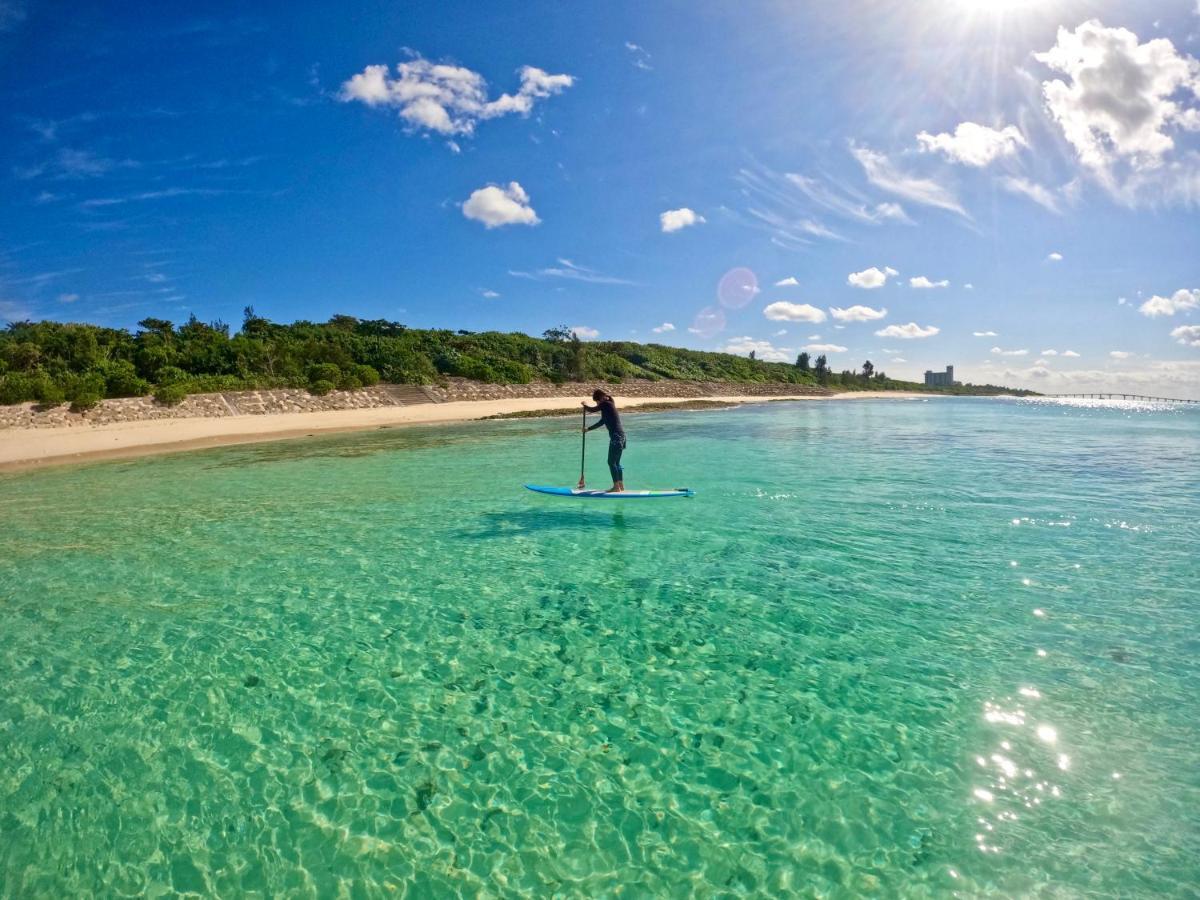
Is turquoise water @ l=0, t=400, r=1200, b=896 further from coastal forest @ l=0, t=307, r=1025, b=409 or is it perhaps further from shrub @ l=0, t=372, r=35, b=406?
coastal forest @ l=0, t=307, r=1025, b=409

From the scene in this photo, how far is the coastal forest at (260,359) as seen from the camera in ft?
116

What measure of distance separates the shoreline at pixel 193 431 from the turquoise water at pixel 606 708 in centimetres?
1633

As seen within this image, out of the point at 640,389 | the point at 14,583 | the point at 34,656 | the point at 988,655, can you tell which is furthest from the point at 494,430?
the point at 640,389

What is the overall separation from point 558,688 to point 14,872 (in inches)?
175

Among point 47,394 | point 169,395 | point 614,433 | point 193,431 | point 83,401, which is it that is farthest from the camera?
point 169,395

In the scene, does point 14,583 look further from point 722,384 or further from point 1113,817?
point 722,384

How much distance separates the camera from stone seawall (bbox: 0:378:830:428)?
30406 millimetres

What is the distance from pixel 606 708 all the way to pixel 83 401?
39.3 meters

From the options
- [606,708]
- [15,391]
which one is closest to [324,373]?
[15,391]

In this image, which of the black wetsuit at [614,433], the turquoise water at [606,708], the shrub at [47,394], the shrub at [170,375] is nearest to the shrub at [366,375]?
the shrub at [170,375]

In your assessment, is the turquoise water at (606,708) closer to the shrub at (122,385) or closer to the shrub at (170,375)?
the shrub at (122,385)

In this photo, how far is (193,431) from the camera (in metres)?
32.3

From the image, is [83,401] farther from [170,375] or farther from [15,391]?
[170,375]

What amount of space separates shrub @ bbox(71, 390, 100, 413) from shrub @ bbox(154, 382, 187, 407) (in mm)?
3107
